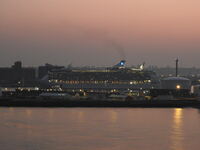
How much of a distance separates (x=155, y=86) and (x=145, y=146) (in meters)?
32.5

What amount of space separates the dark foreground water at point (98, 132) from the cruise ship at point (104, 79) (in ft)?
72.4

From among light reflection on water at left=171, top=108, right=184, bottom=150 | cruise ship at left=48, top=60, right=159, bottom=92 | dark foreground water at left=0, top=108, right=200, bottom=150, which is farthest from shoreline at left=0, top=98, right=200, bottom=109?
cruise ship at left=48, top=60, right=159, bottom=92

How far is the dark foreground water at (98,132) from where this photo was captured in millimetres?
17719

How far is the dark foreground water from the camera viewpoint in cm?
1772

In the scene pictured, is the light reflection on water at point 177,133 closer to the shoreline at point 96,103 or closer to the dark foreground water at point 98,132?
the dark foreground water at point 98,132

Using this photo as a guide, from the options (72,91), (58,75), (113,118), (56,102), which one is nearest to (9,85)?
(58,75)

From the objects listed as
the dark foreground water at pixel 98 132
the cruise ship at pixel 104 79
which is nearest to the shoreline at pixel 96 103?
the dark foreground water at pixel 98 132

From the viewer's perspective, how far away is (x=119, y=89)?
4931cm

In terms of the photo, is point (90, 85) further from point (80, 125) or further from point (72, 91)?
point (80, 125)

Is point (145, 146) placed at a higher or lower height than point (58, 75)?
lower

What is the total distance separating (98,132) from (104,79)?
29897 mm

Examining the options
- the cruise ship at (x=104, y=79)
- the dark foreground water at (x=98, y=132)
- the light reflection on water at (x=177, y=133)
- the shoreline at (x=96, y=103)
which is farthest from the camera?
the cruise ship at (x=104, y=79)

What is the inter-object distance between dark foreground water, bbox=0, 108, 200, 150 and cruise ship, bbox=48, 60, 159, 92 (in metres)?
22.1

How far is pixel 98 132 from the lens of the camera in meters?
20.5
